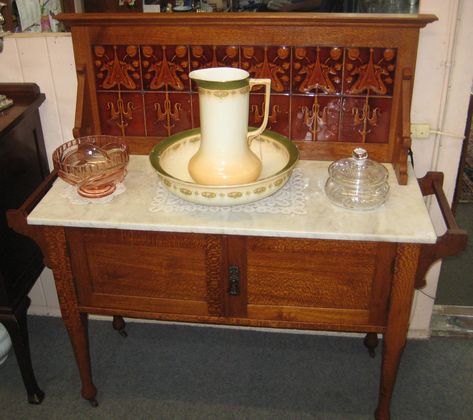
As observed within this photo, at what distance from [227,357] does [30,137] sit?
3.28 feet

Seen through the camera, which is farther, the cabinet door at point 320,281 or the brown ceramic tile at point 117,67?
the brown ceramic tile at point 117,67

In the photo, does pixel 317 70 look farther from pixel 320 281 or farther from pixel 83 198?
pixel 83 198

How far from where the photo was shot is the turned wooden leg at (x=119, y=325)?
210 centimetres

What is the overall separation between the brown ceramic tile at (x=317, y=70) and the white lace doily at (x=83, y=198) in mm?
567

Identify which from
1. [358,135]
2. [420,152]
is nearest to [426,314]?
[420,152]

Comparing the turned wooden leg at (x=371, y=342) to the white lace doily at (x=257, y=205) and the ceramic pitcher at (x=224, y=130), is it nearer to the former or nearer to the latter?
the white lace doily at (x=257, y=205)

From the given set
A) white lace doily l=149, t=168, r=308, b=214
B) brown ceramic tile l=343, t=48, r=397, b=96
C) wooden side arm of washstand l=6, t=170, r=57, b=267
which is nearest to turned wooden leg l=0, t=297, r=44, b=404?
wooden side arm of washstand l=6, t=170, r=57, b=267

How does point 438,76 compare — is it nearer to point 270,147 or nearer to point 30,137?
point 270,147

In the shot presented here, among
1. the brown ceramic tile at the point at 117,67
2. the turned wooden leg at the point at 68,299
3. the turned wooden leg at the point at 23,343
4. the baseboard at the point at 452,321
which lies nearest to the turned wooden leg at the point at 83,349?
the turned wooden leg at the point at 68,299

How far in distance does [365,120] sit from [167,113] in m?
0.58

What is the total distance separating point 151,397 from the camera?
1851 mm

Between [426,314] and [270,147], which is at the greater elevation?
[270,147]

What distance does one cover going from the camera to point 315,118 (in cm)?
165

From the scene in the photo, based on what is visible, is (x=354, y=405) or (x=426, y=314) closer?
(x=354, y=405)
